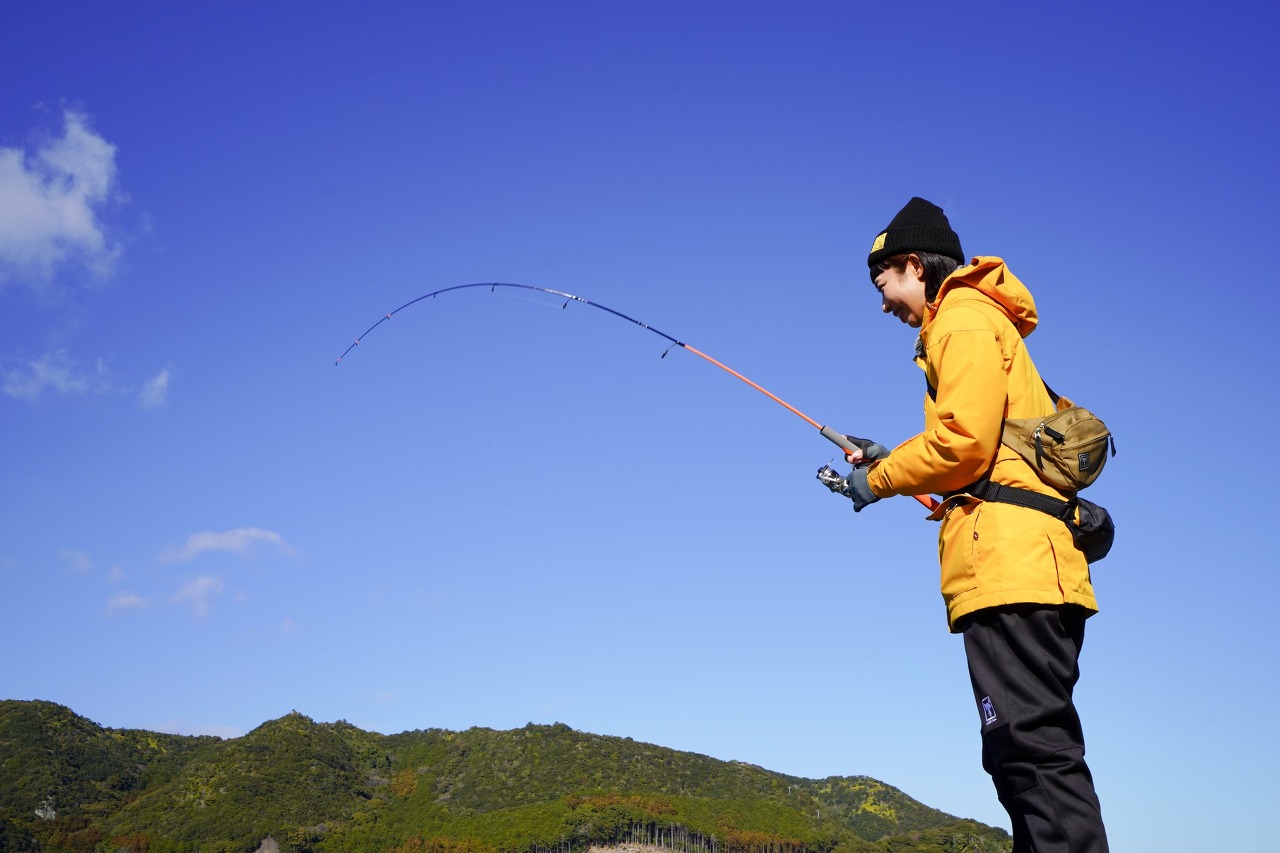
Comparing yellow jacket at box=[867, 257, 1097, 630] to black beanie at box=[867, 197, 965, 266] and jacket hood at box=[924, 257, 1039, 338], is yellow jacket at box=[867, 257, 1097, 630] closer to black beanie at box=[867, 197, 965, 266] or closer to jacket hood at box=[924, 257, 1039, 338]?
jacket hood at box=[924, 257, 1039, 338]

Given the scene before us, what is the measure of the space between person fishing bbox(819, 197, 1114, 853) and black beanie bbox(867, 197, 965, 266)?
20 centimetres

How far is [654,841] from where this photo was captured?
92.7m

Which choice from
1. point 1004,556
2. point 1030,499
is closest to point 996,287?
point 1030,499

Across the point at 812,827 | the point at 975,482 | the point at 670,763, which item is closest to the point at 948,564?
the point at 975,482

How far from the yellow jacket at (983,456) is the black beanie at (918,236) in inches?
9.4

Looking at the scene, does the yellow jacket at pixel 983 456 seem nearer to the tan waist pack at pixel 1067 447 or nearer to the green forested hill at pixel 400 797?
the tan waist pack at pixel 1067 447

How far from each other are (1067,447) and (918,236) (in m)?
1.00

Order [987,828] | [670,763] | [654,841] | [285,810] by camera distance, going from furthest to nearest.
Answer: [670,763]
[285,810]
[654,841]
[987,828]

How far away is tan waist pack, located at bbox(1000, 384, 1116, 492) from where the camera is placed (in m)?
3.41

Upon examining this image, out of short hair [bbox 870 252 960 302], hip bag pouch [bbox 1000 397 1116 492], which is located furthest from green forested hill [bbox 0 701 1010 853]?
hip bag pouch [bbox 1000 397 1116 492]

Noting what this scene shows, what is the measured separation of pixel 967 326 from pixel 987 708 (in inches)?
46.4

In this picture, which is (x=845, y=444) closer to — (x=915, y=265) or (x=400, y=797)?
(x=915, y=265)

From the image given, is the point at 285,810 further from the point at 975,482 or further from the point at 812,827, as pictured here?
the point at 975,482

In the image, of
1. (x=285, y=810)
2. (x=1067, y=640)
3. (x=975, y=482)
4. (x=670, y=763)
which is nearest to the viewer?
(x=1067, y=640)
